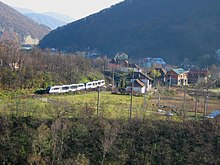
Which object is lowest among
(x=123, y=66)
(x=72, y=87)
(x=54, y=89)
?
(x=54, y=89)

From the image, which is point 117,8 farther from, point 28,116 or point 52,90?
point 28,116

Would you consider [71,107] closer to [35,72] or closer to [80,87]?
[80,87]

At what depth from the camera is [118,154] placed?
893 cm

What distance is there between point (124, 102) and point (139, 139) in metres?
4.79

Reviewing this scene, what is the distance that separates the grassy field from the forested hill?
22.3 meters

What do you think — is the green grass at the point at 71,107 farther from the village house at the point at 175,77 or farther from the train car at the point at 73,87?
the village house at the point at 175,77

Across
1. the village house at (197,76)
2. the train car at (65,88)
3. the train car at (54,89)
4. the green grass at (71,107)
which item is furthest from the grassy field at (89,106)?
the village house at (197,76)

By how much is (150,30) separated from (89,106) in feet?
104

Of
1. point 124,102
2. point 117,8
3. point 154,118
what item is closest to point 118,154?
point 154,118

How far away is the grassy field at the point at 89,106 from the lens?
1095 centimetres

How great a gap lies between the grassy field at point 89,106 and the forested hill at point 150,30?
73.3ft

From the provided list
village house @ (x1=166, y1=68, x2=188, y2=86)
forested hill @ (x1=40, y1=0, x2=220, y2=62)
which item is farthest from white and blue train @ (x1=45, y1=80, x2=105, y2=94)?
forested hill @ (x1=40, y1=0, x2=220, y2=62)

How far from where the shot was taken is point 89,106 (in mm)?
12539

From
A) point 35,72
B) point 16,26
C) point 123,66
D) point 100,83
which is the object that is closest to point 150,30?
point 123,66
